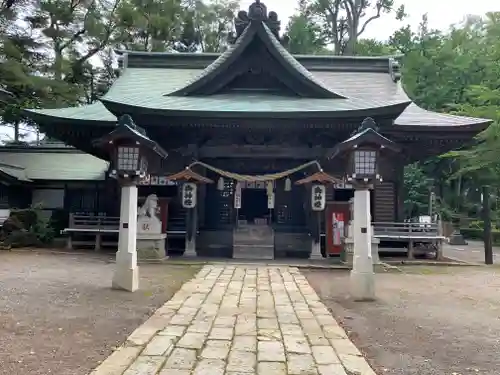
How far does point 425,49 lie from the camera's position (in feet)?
111

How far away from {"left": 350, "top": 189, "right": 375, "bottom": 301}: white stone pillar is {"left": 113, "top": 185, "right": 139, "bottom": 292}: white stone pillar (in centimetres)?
389

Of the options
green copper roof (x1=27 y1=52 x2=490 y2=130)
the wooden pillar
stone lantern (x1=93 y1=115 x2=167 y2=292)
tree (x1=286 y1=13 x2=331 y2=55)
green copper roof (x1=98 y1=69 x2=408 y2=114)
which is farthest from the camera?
tree (x1=286 y1=13 x2=331 y2=55)

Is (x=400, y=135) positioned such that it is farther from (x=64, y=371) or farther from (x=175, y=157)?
(x=64, y=371)

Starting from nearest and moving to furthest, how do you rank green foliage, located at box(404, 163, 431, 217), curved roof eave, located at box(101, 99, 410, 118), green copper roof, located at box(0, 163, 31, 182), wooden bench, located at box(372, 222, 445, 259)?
curved roof eave, located at box(101, 99, 410, 118) < wooden bench, located at box(372, 222, 445, 259) < green copper roof, located at box(0, 163, 31, 182) < green foliage, located at box(404, 163, 431, 217)

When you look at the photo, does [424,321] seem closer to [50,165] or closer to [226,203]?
[226,203]

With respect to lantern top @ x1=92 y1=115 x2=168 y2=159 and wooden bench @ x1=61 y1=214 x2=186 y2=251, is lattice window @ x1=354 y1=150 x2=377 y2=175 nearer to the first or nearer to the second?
lantern top @ x1=92 y1=115 x2=168 y2=159

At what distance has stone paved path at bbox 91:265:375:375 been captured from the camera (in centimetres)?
411

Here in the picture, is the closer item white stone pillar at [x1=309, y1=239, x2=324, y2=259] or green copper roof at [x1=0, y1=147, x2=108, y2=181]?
white stone pillar at [x1=309, y1=239, x2=324, y2=259]

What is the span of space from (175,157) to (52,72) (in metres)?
14.6

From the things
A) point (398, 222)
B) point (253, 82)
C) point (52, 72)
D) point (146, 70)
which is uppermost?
point (52, 72)

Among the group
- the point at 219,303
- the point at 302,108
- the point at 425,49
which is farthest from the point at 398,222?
the point at 425,49

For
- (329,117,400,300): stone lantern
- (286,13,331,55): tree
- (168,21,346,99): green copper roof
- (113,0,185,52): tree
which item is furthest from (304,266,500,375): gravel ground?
(286,13,331,55): tree

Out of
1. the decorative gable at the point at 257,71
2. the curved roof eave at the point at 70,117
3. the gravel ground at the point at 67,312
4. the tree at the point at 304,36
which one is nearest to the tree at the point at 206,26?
the tree at the point at 304,36

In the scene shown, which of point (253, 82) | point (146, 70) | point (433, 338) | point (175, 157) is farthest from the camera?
point (146, 70)
